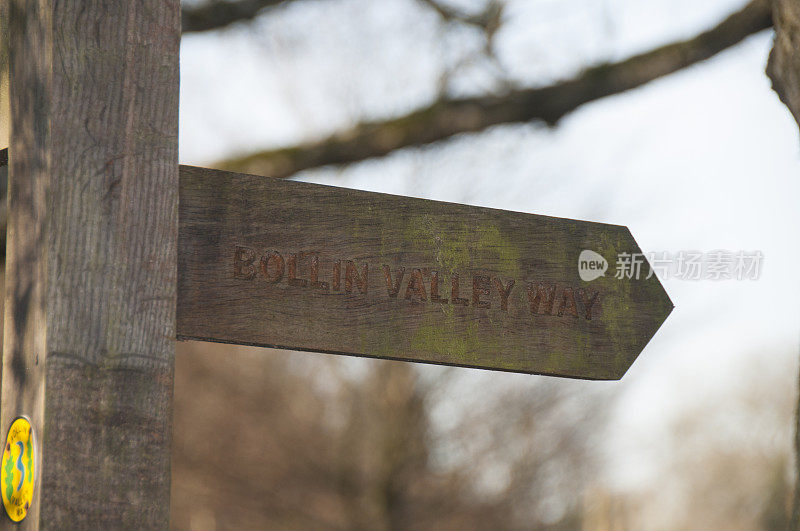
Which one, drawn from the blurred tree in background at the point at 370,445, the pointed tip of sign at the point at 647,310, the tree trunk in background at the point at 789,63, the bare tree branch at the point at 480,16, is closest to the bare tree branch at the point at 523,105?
the bare tree branch at the point at 480,16

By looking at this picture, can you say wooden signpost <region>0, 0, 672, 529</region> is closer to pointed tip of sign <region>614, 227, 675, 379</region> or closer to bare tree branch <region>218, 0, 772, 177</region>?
pointed tip of sign <region>614, 227, 675, 379</region>

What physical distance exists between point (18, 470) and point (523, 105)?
7.88 feet

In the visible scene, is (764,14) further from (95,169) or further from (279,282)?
(95,169)

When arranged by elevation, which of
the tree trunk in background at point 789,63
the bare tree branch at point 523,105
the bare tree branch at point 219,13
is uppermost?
the bare tree branch at point 219,13

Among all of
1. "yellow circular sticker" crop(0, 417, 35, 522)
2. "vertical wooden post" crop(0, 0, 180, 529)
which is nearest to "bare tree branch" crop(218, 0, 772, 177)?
"vertical wooden post" crop(0, 0, 180, 529)

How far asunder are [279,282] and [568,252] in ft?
1.91

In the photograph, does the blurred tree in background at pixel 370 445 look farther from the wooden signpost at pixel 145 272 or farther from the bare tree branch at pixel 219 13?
the wooden signpost at pixel 145 272

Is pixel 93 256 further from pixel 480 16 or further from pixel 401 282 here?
pixel 480 16

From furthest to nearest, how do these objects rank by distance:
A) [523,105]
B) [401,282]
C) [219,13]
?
[219,13] → [523,105] → [401,282]

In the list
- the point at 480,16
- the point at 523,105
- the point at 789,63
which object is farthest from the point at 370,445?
the point at 789,63

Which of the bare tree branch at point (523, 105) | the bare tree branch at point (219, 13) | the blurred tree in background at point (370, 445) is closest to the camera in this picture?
the bare tree branch at point (523, 105)

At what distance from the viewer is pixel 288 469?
1023cm

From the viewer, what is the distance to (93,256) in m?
1.32

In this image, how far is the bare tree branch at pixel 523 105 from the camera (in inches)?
126
